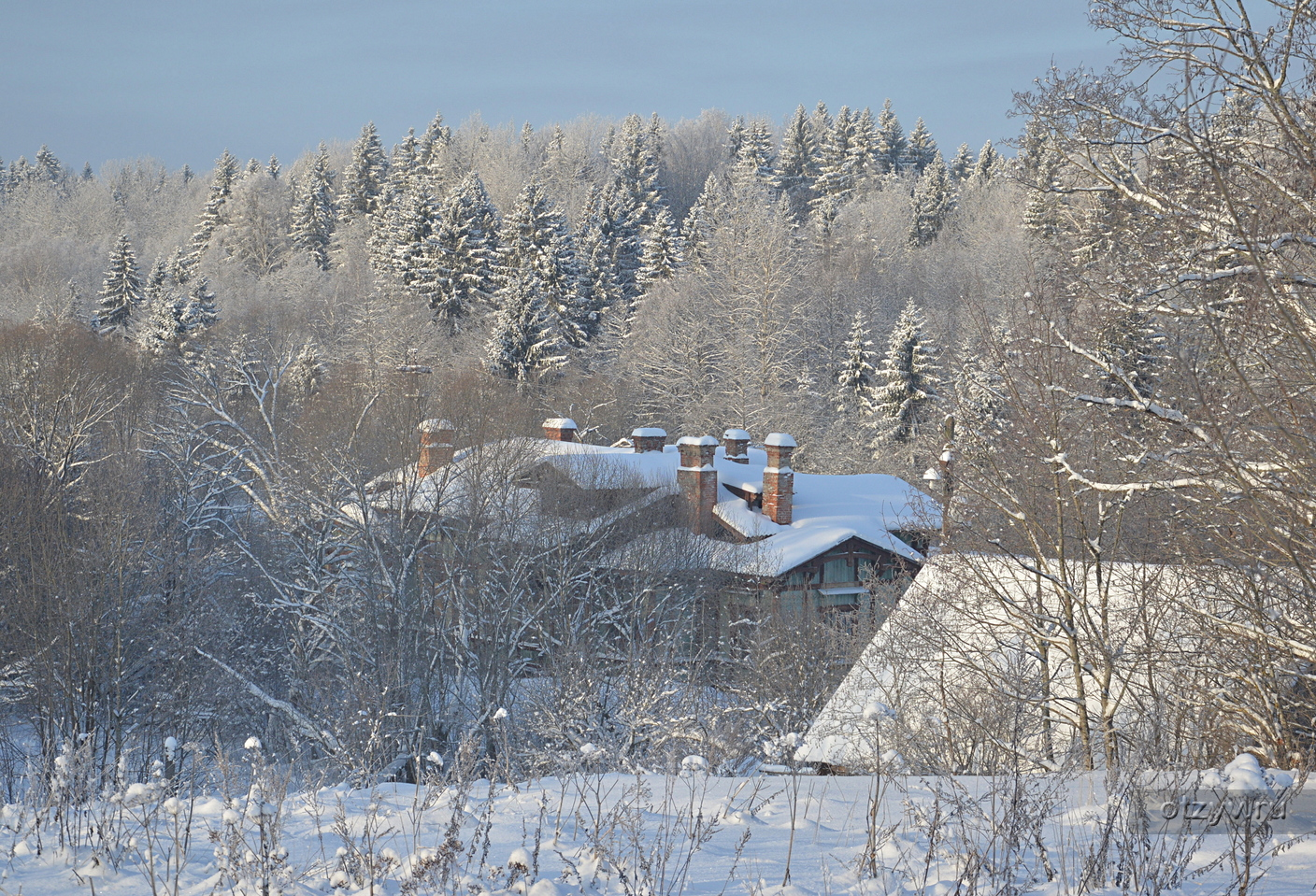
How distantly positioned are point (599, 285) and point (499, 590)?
107ft

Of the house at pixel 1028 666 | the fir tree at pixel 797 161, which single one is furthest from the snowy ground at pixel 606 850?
the fir tree at pixel 797 161

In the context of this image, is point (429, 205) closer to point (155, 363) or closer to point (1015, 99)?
point (155, 363)

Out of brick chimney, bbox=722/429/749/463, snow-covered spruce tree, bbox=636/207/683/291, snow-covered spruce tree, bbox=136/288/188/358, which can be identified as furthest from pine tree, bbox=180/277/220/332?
brick chimney, bbox=722/429/749/463

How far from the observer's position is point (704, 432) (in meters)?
40.4

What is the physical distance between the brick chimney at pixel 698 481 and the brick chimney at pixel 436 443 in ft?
17.5

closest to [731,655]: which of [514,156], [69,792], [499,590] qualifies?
[499,590]

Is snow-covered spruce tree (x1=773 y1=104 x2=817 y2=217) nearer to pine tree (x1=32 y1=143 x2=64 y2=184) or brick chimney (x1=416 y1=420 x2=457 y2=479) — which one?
brick chimney (x1=416 y1=420 x2=457 y2=479)

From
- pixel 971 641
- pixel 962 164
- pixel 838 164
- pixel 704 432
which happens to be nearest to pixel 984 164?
pixel 962 164

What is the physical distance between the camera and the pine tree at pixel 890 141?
265 ft

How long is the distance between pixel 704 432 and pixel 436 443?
1898 cm

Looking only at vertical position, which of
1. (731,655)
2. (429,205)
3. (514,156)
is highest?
(514,156)

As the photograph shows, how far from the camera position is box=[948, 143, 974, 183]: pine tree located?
257ft

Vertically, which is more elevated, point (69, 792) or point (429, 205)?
point (429, 205)

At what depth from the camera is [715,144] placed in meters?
89.4
